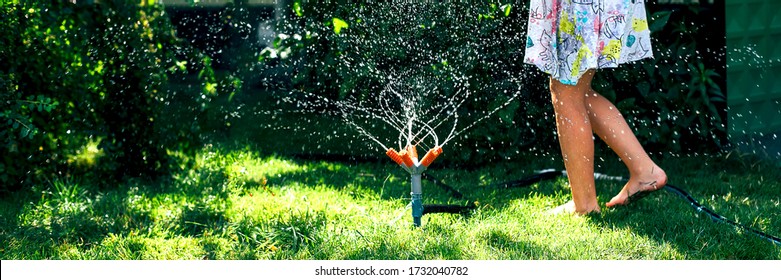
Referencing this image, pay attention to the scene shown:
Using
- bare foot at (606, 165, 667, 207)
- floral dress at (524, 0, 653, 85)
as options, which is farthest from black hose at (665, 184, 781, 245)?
floral dress at (524, 0, 653, 85)

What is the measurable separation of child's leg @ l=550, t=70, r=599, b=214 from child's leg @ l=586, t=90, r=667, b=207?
0.09 meters

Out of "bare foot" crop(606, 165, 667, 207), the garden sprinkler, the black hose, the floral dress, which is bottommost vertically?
the black hose

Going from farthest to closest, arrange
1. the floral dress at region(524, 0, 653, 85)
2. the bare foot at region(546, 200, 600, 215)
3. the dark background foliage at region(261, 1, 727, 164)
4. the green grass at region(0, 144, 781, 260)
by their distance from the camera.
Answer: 1. the dark background foliage at region(261, 1, 727, 164)
2. the bare foot at region(546, 200, 600, 215)
3. the floral dress at region(524, 0, 653, 85)
4. the green grass at region(0, 144, 781, 260)

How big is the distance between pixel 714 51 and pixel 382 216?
1.83 m

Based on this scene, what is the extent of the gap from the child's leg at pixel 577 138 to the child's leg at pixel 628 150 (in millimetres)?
94

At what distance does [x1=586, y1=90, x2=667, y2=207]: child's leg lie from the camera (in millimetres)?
2975

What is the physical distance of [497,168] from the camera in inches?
147

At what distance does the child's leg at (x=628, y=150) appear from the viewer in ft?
9.76

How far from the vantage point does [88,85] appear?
346cm

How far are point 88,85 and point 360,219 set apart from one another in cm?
125

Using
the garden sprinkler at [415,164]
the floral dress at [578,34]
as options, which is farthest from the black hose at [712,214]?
the garden sprinkler at [415,164]

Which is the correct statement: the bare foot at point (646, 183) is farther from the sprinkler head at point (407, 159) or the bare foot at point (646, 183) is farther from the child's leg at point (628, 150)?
the sprinkler head at point (407, 159)

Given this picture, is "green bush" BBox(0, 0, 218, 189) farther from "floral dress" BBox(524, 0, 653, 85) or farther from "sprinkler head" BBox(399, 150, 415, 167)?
"floral dress" BBox(524, 0, 653, 85)

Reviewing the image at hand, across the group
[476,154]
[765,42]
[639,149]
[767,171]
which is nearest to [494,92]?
[476,154]
